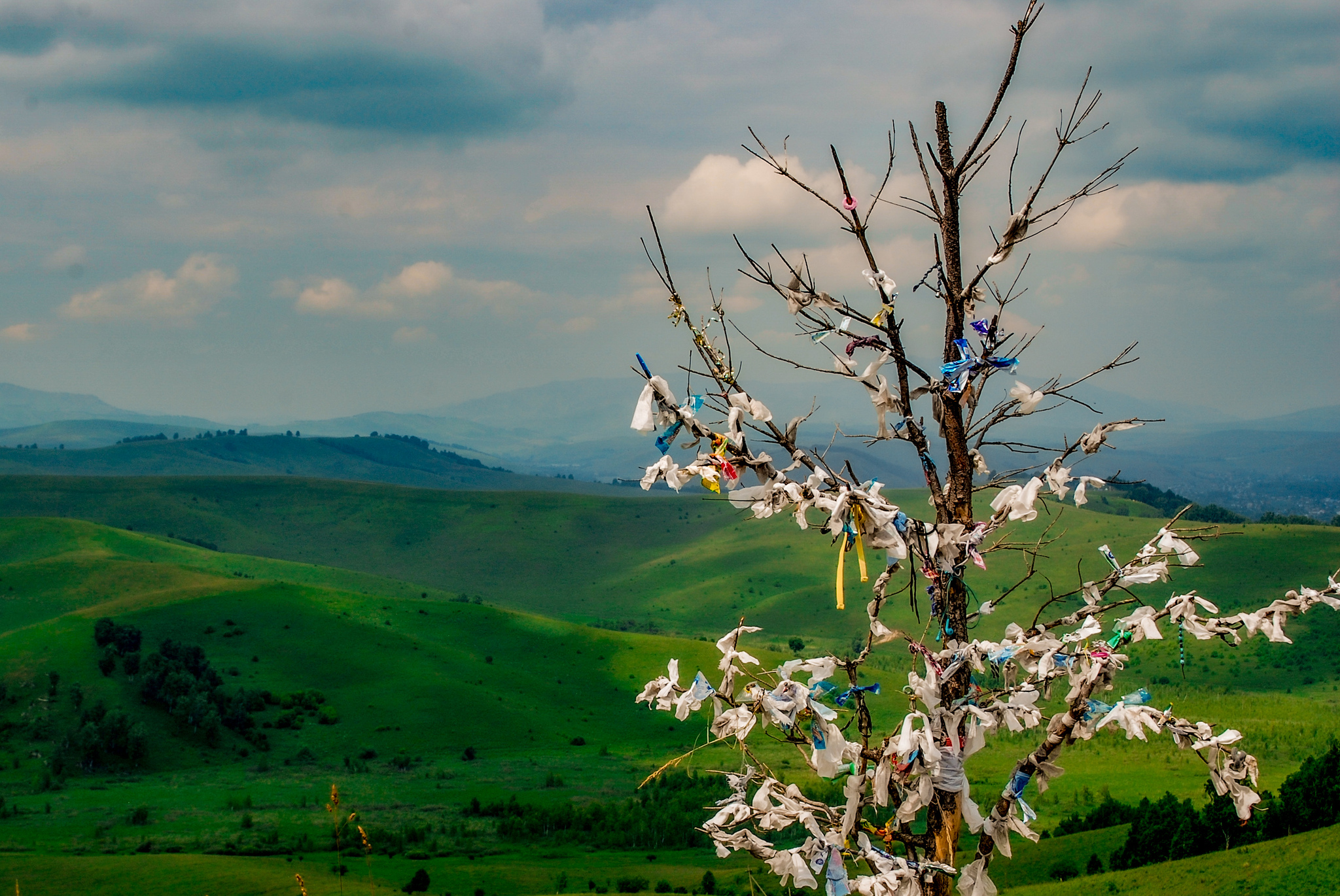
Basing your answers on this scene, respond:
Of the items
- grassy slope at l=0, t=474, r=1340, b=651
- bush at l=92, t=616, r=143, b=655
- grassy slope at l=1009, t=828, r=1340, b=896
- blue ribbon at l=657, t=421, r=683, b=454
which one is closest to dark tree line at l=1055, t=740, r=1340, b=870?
grassy slope at l=1009, t=828, r=1340, b=896

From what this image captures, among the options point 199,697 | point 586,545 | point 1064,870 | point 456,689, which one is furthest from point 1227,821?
point 586,545

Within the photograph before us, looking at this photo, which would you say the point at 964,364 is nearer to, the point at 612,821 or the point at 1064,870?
the point at 1064,870

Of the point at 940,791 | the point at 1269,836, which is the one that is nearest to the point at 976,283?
the point at 940,791

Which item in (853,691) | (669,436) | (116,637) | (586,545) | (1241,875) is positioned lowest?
(586,545)

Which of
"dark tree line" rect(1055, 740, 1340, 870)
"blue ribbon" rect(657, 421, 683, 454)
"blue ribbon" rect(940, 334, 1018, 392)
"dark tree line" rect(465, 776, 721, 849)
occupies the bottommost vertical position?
"dark tree line" rect(465, 776, 721, 849)

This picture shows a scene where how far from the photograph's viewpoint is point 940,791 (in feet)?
11.7

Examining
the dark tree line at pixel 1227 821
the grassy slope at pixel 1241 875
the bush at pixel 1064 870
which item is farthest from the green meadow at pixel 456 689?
the dark tree line at pixel 1227 821

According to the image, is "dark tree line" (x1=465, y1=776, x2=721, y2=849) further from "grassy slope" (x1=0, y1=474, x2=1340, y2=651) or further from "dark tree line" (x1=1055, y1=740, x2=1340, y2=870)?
"grassy slope" (x1=0, y1=474, x2=1340, y2=651)

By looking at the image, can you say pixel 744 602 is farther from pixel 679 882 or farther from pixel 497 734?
pixel 679 882

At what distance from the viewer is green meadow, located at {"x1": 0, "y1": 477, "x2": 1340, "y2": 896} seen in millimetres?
32594

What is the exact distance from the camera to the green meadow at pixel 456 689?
32.6 meters

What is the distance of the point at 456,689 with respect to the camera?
61750mm

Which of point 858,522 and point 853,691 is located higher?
point 858,522

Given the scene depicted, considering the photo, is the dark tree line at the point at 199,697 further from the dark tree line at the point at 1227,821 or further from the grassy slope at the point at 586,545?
the grassy slope at the point at 586,545
